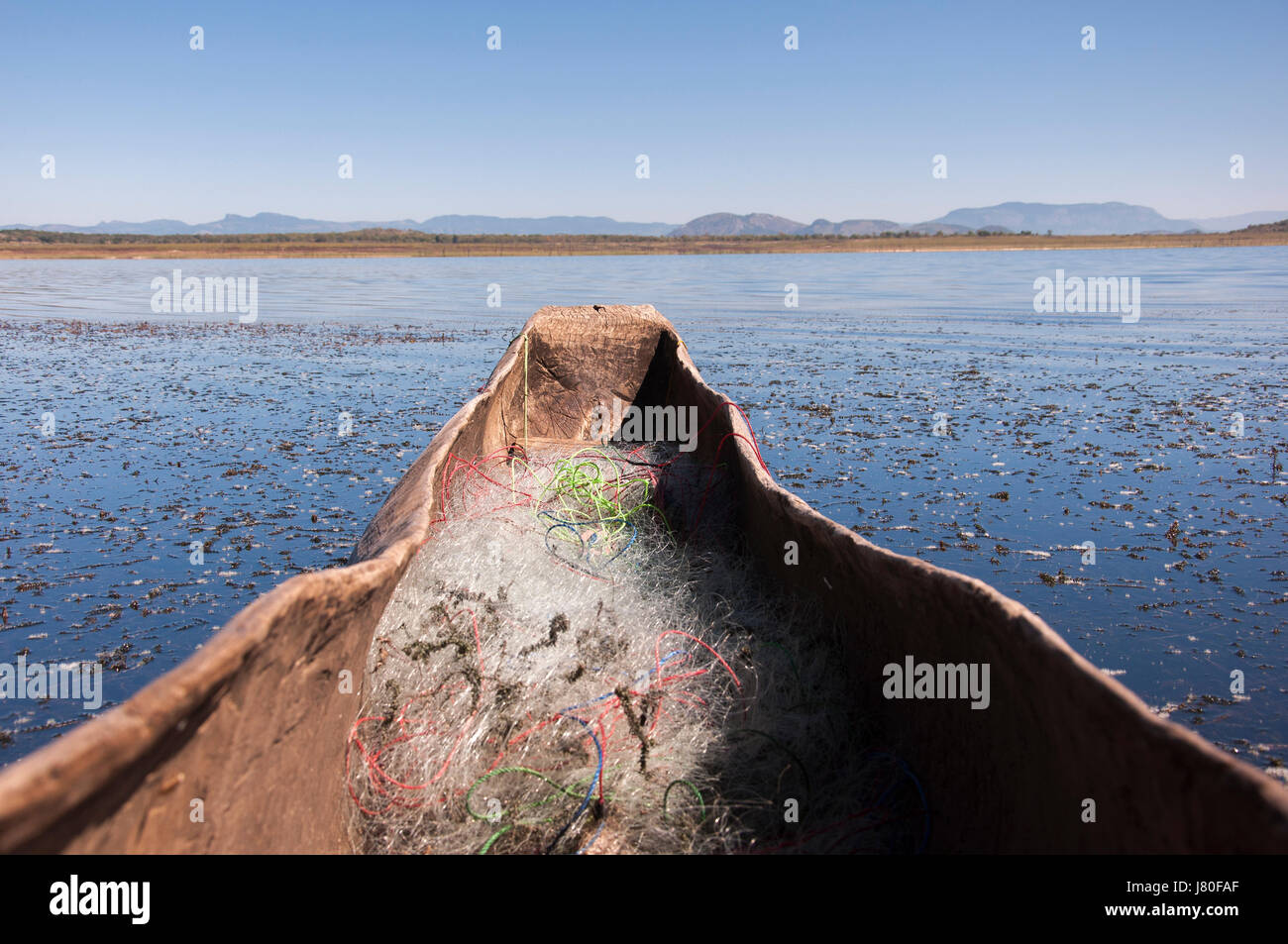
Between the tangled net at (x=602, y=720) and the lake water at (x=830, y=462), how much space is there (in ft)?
7.36

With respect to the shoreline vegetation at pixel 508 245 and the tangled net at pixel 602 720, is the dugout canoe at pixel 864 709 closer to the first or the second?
the tangled net at pixel 602 720

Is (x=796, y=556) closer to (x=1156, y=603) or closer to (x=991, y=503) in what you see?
(x=1156, y=603)

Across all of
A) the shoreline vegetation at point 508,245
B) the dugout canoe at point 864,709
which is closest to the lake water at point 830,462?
the dugout canoe at point 864,709

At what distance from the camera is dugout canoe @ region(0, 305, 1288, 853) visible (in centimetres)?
153

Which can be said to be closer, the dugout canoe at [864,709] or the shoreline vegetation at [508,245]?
the dugout canoe at [864,709]

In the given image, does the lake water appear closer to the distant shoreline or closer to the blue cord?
the blue cord

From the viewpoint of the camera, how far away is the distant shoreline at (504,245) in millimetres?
59594

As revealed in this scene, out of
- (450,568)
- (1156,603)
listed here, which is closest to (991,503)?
(1156,603)

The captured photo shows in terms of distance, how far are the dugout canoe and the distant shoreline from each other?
206 ft

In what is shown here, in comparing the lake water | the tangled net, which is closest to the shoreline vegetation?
the lake water

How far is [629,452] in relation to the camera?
710cm
